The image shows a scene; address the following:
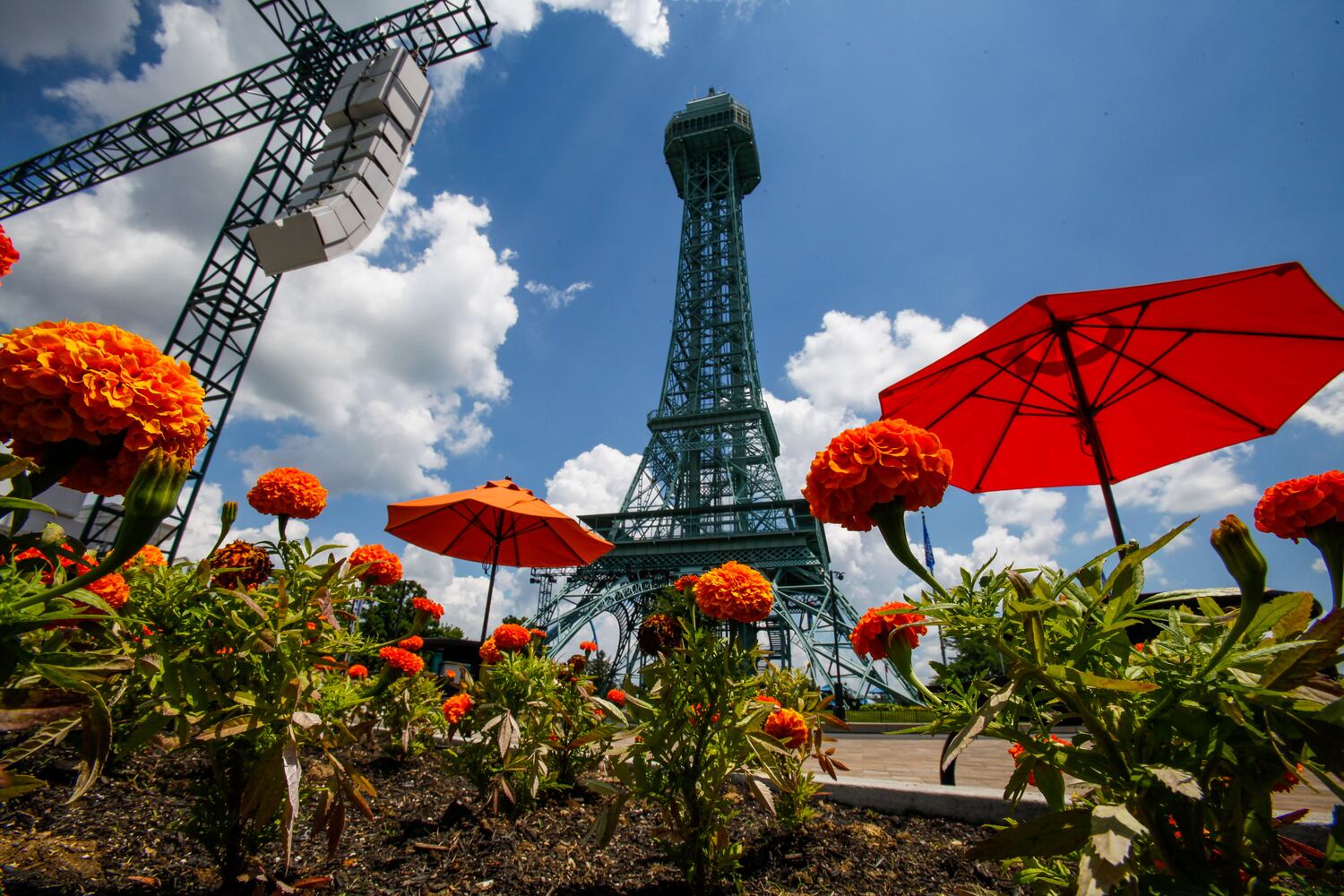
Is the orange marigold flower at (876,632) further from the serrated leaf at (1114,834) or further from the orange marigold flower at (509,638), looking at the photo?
the orange marigold flower at (509,638)

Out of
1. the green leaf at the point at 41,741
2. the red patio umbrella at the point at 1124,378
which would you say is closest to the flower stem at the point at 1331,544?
the red patio umbrella at the point at 1124,378

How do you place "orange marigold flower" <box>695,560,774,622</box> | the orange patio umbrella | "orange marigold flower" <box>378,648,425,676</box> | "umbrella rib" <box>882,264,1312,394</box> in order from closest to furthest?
"orange marigold flower" <box>695,560,774,622</box> → "umbrella rib" <box>882,264,1312,394</box> → "orange marigold flower" <box>378,648,425,676</box> → the orange patio umbrella

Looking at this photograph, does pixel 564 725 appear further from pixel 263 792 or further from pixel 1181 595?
pixel 1181 595

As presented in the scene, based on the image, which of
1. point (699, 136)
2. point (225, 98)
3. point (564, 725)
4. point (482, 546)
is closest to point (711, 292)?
point (699, 136)

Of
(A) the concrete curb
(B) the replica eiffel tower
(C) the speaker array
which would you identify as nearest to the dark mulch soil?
(A) the concrete curb

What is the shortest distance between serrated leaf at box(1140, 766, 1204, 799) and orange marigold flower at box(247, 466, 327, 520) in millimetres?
2856

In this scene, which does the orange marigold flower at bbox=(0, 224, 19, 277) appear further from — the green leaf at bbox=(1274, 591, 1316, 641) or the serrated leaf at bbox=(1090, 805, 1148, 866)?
the green leaf at bbox=(1274, 591, 1316, 641)

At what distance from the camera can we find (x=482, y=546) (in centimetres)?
550

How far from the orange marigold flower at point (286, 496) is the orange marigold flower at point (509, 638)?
1421 millimetres

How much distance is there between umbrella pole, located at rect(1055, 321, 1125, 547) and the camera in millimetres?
2625

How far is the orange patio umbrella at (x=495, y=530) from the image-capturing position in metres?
4.46

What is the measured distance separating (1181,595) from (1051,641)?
28 centimetres

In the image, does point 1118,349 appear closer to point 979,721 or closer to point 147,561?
point 979,721

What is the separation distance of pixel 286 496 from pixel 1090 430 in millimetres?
3985
